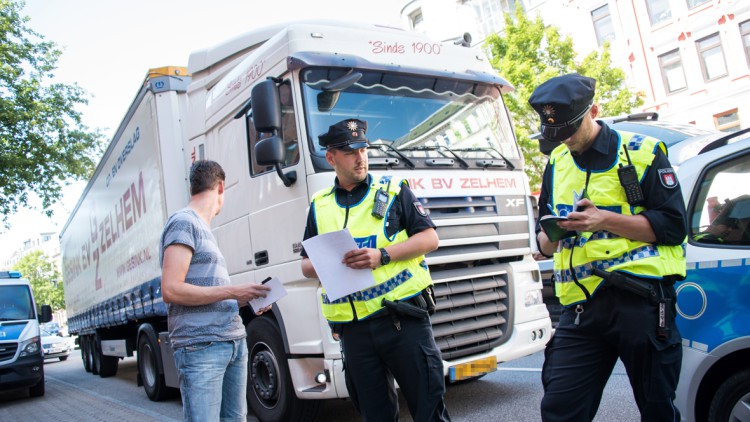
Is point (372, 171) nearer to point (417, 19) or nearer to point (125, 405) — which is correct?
point (125, 405)

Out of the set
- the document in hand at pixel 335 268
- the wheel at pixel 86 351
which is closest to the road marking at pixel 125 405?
the wheel at pixel 86 351

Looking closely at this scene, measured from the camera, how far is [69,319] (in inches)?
695

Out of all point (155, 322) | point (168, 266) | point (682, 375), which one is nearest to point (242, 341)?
point (168, 266)

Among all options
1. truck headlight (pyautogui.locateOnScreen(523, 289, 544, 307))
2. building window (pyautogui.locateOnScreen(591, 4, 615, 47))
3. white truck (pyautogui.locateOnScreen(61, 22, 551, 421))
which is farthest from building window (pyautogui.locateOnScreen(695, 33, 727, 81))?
truck headlight (pyautogui.locateOnScreen(523, 289, 544, 307))

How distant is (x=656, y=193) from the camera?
2.40 m

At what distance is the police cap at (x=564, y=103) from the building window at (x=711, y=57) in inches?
846

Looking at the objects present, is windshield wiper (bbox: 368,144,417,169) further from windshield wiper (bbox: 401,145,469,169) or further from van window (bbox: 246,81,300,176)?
van window (bbox: 246,81,300,176)

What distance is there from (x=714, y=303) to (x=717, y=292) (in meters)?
0.05

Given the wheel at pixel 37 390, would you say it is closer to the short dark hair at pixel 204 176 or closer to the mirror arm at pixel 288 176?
the mirror arm at pixel 288 176

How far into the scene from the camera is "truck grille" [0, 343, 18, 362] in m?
10.0

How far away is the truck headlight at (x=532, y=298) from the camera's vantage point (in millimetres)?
5168

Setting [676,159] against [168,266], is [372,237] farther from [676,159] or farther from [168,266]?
[676,159]

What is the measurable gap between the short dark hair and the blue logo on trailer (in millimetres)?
2359

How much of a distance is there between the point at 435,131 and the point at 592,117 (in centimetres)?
254
